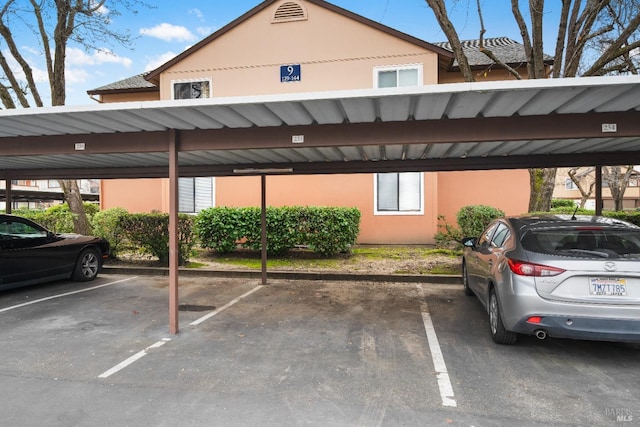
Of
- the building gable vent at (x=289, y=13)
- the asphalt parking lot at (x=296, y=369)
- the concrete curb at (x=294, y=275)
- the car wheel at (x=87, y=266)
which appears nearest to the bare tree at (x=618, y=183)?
the concrete curb at (x=294, y=275)

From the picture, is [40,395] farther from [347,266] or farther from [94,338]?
[347,266]

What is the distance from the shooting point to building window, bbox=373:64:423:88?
11648mm

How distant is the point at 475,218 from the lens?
10836mm

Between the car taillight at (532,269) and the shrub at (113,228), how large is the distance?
29.7ft

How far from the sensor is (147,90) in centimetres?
1467

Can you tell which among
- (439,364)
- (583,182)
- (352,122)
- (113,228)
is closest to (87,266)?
(113,228)

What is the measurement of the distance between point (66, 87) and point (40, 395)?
1125 centimetres

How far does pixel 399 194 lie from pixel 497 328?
8352 mm

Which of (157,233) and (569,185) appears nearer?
(157,233)

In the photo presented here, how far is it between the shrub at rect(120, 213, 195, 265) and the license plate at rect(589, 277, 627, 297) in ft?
27.4

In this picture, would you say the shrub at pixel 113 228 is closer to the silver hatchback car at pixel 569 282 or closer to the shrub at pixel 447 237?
the shrub at pixel 447 237

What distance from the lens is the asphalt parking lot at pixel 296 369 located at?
3178mm

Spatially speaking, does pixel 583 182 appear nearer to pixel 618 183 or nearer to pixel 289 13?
pixel 618 183

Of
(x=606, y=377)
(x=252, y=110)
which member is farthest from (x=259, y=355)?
(x=606, y=377)
